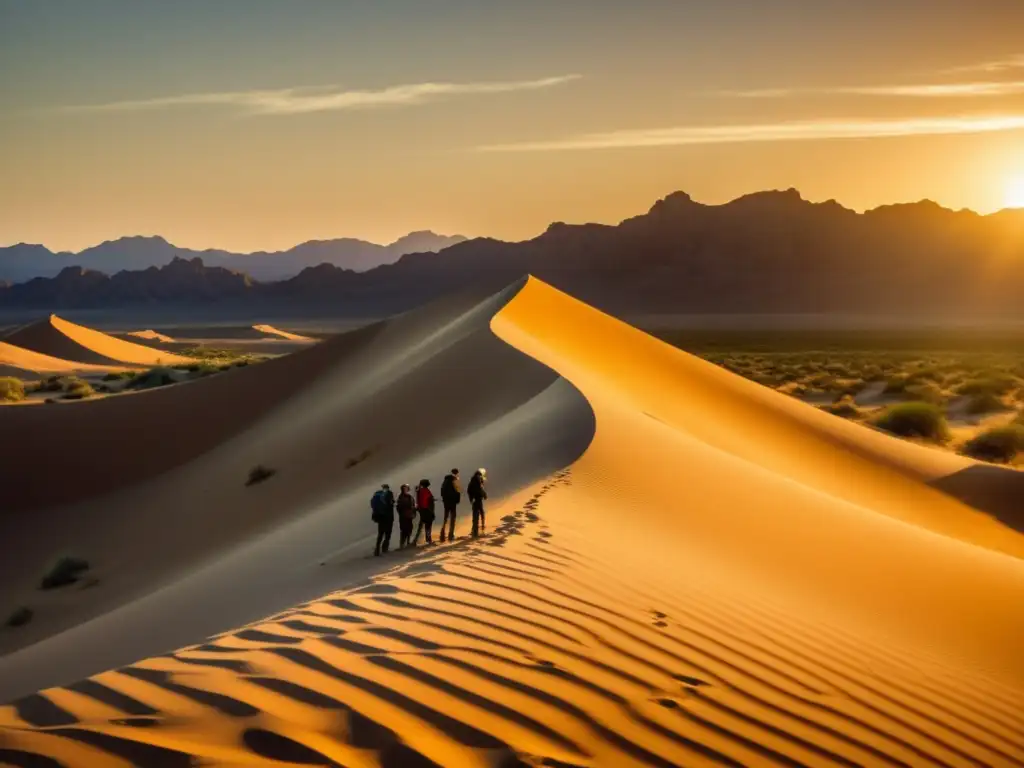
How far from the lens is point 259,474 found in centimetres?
1816

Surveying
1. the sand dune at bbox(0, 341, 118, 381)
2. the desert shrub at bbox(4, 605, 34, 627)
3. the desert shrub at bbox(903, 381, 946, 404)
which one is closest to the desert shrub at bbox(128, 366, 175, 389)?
the sand dune at bbox(0, 341, 118, 381)

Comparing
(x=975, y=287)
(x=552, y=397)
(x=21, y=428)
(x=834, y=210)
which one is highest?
(x=834, y=210)

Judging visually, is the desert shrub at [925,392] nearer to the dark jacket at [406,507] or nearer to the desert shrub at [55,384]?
the dark jacket at [406,507]

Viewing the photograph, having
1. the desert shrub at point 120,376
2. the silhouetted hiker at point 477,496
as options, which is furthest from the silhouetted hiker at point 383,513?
the desert shrub at point 120,376

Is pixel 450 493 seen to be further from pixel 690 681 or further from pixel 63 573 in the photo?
pixel 63 573

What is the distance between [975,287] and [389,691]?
13359 cm

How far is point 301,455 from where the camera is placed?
18438 millimetres

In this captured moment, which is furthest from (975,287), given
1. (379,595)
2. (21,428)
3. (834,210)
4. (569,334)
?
(379,595)

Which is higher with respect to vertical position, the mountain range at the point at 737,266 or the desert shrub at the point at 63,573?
the mountain range at the point at 737,266

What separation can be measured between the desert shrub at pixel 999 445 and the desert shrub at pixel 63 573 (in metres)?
18.6

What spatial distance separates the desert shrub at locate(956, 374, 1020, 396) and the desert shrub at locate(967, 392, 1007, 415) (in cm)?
235

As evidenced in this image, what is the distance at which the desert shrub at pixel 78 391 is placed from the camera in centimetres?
3631

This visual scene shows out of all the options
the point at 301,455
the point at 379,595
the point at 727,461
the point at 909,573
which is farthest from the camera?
the point at 301,455

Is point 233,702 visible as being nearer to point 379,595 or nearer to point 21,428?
point 379,595
